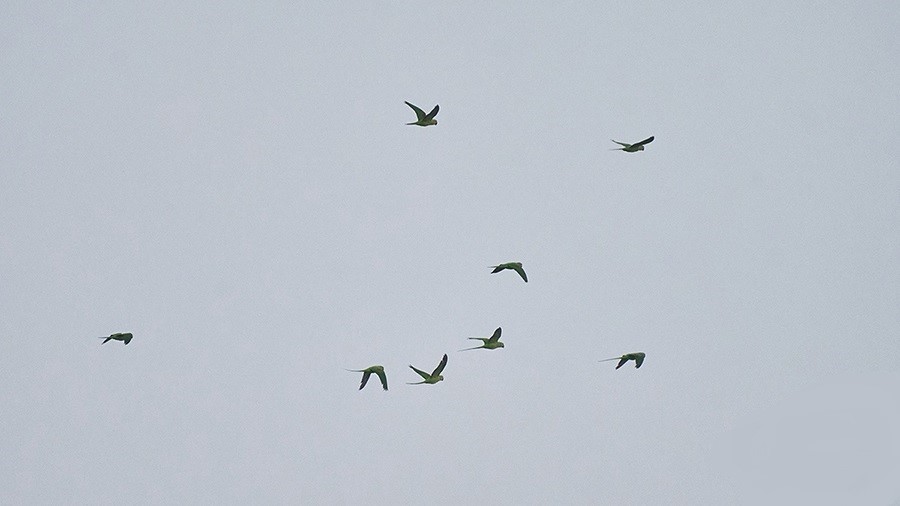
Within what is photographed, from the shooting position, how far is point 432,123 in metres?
92.3

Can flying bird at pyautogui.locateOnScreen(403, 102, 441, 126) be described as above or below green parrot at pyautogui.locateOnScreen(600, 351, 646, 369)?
above

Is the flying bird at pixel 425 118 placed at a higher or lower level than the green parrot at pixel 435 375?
higher

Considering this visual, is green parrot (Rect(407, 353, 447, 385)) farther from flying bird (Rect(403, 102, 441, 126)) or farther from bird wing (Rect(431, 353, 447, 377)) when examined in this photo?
flying bird (Rect(403, 102, 441, 126))

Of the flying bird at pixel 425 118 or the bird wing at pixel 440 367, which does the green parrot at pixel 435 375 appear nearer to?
the bird wing at pixel 440 367

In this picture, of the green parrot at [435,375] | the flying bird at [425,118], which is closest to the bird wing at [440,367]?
the green parrot at [435,375]

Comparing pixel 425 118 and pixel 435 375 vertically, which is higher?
pixel 425 118

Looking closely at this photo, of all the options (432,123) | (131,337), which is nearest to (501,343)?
(432,123)

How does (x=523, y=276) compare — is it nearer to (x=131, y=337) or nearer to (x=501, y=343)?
(x=501, y=343)

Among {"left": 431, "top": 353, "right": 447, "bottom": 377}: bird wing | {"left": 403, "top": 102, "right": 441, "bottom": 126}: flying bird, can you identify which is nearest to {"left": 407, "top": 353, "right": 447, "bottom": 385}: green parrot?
{"left": 431, "top": 353, "right": 447, "bottom": 377}: bird wing

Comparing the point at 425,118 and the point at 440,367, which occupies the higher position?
the point at 425,118

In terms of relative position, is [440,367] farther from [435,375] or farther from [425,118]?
[425,118]

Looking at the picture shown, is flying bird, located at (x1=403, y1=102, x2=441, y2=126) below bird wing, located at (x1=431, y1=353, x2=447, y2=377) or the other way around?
the other way around

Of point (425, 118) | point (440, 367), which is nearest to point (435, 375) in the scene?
point (440, 367)

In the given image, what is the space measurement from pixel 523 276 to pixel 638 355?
9.34 meters
